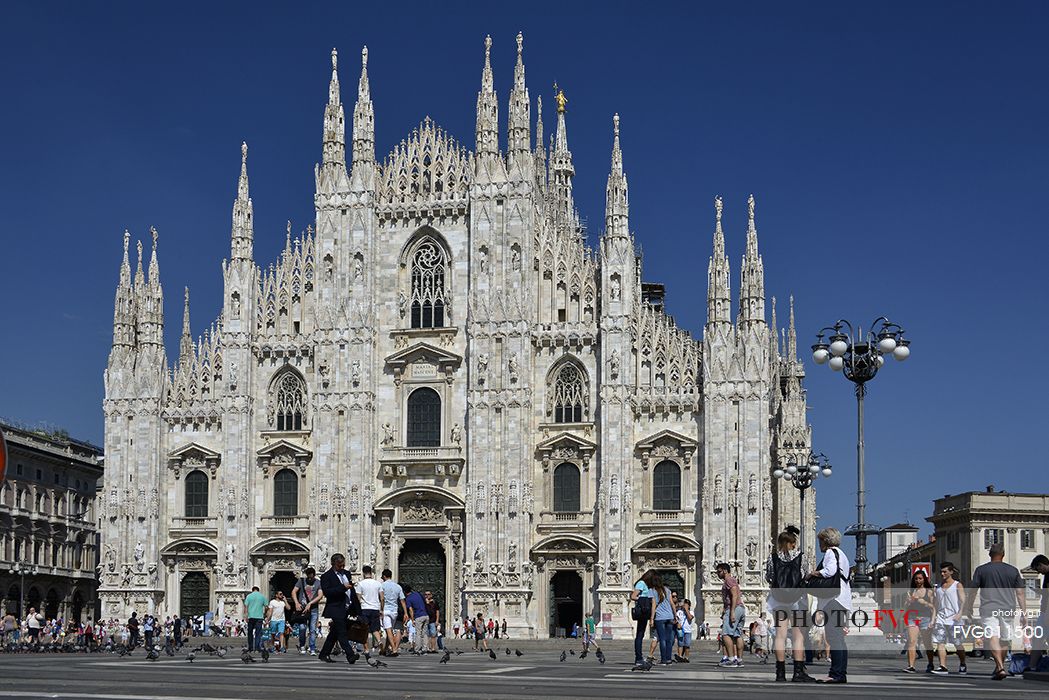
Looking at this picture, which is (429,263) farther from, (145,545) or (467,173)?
(145,545)

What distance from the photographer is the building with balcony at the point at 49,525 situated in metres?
75.2

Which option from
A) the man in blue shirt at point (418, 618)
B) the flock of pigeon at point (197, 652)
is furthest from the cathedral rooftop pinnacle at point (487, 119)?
the man in blue shirt at point (418, 618)

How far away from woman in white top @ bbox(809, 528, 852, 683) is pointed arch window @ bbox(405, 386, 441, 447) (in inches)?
1602

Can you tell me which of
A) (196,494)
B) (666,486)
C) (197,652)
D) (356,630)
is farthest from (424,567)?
(356,630)

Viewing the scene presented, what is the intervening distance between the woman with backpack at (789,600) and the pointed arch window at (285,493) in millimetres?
41891

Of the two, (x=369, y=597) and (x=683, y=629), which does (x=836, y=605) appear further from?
(x=683, y=629)

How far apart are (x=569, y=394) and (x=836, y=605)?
3924 cm

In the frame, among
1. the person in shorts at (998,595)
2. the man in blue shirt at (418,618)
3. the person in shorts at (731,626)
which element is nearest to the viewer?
the person in shorts at (998,595)

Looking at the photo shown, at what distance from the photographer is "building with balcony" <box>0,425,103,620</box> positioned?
247 ft

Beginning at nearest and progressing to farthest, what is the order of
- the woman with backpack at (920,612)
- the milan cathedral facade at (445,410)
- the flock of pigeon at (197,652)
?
the woman with backpack at (920,612), the flock of pigeon at (197,652), the milan cathedral facade at (445,410)

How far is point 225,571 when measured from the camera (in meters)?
59.4

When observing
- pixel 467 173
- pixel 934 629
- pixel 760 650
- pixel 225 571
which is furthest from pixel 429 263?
pixel 934 629

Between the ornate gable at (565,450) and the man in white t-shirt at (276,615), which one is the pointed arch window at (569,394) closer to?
the ornate gable at (565,450)

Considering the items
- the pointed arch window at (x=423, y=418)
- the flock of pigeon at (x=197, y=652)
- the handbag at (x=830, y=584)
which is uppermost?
the pointed arch window at (x=423, y=418)
